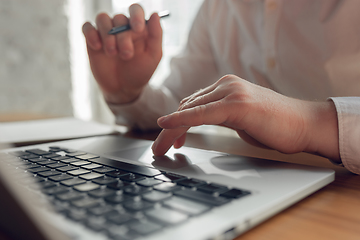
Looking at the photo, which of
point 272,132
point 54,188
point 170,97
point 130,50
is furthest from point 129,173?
point 170,97

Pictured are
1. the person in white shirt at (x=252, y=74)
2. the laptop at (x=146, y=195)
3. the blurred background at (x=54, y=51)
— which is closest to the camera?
the laptop at (x=146, y=195)

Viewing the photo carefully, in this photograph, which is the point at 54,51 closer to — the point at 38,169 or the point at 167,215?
the point at 38,169

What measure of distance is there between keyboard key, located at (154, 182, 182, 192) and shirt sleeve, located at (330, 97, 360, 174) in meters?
0.23

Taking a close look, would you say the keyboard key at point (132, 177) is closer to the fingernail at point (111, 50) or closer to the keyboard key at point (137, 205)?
the keyboard key at point (137, 205)

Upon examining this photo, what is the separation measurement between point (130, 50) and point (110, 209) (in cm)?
48

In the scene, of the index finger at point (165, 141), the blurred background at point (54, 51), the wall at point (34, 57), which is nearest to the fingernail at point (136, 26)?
the index finger at point (165, 141)

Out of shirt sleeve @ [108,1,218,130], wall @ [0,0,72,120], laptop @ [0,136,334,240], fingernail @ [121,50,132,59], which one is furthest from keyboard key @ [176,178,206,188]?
wall @ [0,0,72,120]

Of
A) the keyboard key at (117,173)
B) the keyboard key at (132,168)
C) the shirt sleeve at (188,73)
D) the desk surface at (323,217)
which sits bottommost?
the desk surface at (323,217)

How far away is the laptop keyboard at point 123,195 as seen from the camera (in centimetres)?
18

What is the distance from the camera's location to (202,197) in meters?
0.22

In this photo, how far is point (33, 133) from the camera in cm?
68

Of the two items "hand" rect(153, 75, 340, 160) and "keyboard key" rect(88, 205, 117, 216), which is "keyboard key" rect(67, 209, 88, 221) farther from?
"hand" rect(153, 75, 340, 160)

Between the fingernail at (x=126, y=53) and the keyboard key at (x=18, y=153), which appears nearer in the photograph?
the keyboard key at (x=18, y=153)

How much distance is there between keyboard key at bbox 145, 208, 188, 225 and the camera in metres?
0.18
